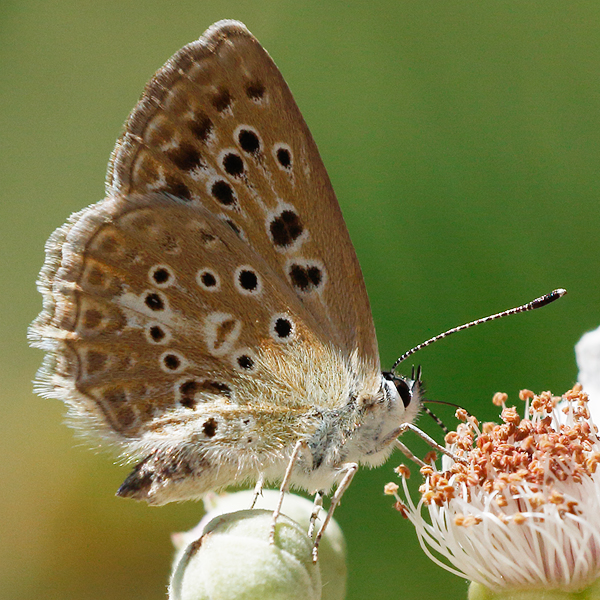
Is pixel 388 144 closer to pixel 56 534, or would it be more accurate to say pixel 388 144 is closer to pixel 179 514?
pixel 179 514

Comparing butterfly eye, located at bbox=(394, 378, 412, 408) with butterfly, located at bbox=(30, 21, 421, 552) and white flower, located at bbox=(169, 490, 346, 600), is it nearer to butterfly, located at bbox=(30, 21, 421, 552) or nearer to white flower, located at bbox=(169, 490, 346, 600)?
butterfly, located at bbox=(30, 21, 421, 552)

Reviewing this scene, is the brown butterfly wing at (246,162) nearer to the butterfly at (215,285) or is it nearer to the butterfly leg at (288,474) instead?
the butterfly at (215,285)

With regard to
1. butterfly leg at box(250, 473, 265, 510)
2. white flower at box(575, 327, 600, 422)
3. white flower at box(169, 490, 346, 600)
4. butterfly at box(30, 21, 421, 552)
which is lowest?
white flower at box(169, 490, 346, 600)

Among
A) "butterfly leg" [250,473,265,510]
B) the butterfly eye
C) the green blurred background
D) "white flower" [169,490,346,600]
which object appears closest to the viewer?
"white flower" [169,490,346,600]

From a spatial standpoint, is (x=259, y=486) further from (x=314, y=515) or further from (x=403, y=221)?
(x=403, y=221)

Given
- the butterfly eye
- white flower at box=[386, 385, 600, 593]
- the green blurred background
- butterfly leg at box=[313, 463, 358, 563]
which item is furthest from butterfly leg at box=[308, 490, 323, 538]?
the green blurred background

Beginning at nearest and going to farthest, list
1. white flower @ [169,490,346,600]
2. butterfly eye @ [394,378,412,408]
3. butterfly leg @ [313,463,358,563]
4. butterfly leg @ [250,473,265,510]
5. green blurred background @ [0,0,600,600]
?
1. white flower @ [169,490,346,600]
2. butterfly leg @ [313,463,358,563]
3. butterfly leg @ [250,473,265,510]
4. butterfly eye @ [394,378,412,408]
5. green blurred background @ [0,0,600,600]

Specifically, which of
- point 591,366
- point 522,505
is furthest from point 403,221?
point 522,505
